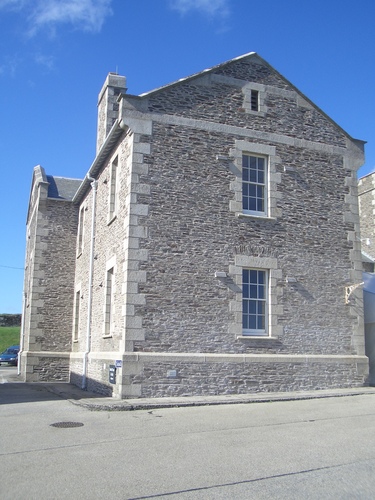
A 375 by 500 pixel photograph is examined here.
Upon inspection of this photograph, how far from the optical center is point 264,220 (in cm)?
1611

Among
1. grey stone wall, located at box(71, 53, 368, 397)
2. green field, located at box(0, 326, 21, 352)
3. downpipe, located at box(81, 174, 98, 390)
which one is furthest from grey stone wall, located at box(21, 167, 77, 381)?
green field, located at box(0, 326, 21, 352)

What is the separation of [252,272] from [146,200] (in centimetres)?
371

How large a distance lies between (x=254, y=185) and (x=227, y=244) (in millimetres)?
2149

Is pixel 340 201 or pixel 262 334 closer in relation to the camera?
pixel 262 334

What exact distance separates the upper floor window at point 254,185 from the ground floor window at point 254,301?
189 cm

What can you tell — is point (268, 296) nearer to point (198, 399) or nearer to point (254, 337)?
point (254, 337)

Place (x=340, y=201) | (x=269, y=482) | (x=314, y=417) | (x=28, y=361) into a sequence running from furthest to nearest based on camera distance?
(x=28, y=361) < (x=340, y=201) < (x=314, y=417) < (x=269, y=482)

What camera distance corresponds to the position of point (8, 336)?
5025 cm

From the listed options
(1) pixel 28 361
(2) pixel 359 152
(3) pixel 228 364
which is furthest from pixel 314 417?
(1) pixel 28 361

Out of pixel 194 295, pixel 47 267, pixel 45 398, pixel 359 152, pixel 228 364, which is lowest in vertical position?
pixel 45 398

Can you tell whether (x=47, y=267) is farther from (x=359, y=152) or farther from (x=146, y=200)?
→ (x=359, y=152)

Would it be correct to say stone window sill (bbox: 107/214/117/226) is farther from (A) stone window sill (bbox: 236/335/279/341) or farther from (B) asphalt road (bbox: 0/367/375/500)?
(B) asphalt road (bbox: 0/367/375/500)

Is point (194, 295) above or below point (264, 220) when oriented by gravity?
below

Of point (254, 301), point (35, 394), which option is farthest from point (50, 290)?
point (254, 301)
